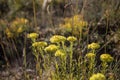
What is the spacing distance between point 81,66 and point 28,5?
3.01 meters

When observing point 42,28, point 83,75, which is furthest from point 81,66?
point 42,28

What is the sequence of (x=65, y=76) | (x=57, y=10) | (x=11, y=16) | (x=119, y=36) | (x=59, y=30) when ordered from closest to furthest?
(x=65, y=76) < (x=119, y=36) < (x=59, y=30) < (x=11, y=16) < (x=57, y=10)

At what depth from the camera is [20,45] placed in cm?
411

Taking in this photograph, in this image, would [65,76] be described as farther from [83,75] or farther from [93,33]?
[93,33]

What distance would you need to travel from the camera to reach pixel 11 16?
502cm

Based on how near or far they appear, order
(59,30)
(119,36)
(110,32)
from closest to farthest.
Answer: (119,36) < (110,32) < (59,30)

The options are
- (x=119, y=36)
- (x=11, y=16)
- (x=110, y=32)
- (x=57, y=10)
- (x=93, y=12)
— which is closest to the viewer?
(x=119, y=36)

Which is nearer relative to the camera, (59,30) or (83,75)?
(83,75)

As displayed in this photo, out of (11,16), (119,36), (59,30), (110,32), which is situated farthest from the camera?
(11,16)

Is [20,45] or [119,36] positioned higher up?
[119,36]

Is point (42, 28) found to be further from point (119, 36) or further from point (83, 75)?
point (83, 75)

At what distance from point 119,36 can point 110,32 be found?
0.83ft

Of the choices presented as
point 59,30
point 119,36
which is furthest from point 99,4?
point 119,36

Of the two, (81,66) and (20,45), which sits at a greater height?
(81,66)
